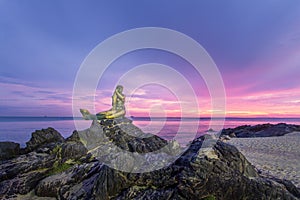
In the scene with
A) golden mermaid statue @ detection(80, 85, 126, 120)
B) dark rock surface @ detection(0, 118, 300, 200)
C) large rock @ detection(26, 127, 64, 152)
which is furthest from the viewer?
large rock @ detection(26, 127, 64, 152)

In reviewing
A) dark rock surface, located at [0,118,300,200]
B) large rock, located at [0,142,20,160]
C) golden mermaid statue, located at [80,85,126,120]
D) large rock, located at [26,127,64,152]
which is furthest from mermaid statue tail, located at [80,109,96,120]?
large rock, located at [0,142,20,160]

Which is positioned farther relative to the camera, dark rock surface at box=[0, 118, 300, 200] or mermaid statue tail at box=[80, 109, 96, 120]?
mermaid statue tail at box=[80, 109, 96, 120]

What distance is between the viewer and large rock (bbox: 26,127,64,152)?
1792cm

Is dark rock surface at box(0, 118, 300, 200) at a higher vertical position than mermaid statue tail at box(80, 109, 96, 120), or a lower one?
lower

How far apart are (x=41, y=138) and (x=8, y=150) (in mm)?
2640

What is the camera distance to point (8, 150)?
17.0 m

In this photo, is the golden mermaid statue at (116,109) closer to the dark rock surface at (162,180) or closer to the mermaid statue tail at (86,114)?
the mermaid statue tail at (86,114)

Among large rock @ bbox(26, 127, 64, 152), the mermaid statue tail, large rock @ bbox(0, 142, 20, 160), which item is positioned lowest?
large rock @ bbox(0, 142, 20, 160)

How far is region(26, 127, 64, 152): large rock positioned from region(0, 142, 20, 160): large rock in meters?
0.90

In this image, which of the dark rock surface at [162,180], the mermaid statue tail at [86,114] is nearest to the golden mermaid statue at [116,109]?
the mermaid statue tail at [86,114]

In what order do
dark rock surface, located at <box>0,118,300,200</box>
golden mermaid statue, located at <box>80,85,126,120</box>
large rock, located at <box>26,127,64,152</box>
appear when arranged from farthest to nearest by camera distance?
large rock, located at <box>26,127,64,152</box> < golden mermaid statue, located at <box>80,85,126,120</box> < dark rock surface, located at <box>0,118,300,200</box>

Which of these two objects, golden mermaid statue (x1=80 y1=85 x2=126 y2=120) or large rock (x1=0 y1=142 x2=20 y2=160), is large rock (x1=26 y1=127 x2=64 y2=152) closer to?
large rock (x1=0 y1=142 x2=20 y2=160)

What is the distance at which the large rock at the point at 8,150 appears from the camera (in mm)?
16178

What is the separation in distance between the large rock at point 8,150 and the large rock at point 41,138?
2.95 feet
